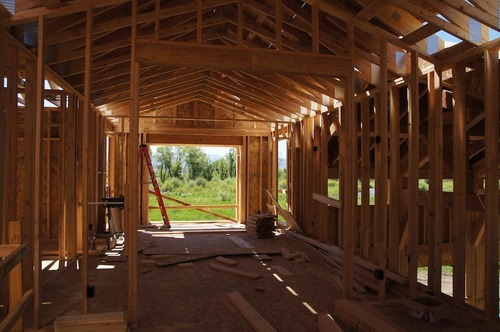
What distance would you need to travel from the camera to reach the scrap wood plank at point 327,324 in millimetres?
3947

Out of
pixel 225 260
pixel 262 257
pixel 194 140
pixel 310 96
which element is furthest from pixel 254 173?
pixel 225 260

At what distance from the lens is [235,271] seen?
21.7ft

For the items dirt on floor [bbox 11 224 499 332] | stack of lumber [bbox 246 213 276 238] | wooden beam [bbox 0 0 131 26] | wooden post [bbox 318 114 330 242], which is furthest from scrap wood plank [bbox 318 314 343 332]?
stack of lumber [bbox 246 213 276 238]

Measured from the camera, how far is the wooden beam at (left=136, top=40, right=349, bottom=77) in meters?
4.40

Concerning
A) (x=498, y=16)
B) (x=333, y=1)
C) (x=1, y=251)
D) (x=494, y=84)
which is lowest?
(x=1, y=251)

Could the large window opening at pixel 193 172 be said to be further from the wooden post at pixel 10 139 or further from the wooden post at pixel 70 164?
the wooden post at pixel 10 139

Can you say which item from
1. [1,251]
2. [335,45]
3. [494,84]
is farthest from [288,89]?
[1,251]

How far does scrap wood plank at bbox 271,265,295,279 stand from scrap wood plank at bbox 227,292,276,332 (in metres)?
1.26

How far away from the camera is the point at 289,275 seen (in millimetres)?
6414

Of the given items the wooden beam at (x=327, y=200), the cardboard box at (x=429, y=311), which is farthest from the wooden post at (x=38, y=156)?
the wooden beam at (x=327, y=200)

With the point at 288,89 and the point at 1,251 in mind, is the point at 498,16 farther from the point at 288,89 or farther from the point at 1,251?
the point at 1,251

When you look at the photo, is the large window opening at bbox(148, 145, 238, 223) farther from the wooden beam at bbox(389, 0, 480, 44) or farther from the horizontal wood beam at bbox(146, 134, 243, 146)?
the wooden beam at bbox(389, 0, 480, 44)

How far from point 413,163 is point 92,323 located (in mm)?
4416

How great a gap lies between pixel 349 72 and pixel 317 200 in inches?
179
